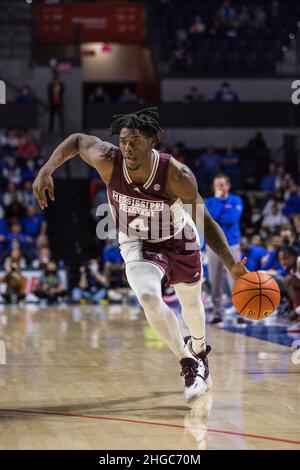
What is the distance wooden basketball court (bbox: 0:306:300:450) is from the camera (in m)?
4.70

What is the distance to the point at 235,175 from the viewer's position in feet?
70.5

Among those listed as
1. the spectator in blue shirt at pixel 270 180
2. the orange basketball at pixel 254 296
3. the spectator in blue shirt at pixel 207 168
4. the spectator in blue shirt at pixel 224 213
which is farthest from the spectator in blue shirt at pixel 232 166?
the orange basketball at pixel 254 296

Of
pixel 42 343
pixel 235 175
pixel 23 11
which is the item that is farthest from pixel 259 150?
pixel 42 343

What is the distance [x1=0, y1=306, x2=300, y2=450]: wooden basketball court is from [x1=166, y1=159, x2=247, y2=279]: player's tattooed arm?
928mm

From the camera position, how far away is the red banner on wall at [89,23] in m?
25.5

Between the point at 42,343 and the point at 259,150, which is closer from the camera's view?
the point at 42,343

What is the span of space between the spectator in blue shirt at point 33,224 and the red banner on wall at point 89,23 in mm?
7360

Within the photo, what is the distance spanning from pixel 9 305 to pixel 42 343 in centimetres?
714

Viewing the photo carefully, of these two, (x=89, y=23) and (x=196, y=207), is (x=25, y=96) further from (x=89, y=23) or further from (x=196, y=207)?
(x=196, y=207)

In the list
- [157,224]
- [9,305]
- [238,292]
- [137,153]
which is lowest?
[9,305]

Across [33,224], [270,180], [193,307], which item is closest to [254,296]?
[193,307]
